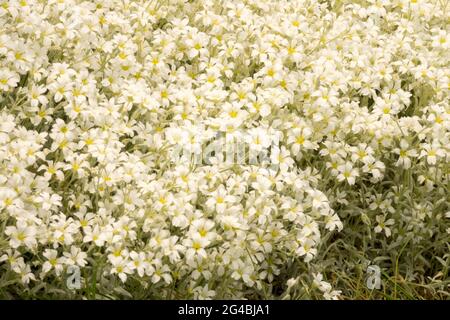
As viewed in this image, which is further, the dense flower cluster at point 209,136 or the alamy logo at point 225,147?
the alamy logo at point 225,147

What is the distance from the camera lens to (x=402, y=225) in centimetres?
553

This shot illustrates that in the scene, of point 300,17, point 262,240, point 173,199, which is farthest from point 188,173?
point 300,17

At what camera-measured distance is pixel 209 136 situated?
210 inches

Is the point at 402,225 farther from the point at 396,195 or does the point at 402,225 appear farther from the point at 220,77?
the point at 220,77

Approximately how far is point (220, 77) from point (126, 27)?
0.75 meters

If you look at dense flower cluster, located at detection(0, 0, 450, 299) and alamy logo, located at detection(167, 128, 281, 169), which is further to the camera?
alamy logo, located at detection(167, 128, 281, 169)

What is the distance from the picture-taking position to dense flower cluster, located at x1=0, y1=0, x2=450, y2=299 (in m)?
4.82

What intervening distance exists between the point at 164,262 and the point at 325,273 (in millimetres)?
1027

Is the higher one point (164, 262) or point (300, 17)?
point (300, 17)

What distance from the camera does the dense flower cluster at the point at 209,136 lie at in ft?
15.8

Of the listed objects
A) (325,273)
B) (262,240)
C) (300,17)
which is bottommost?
(325,273)

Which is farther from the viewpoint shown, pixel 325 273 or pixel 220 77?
pixel 220 77
